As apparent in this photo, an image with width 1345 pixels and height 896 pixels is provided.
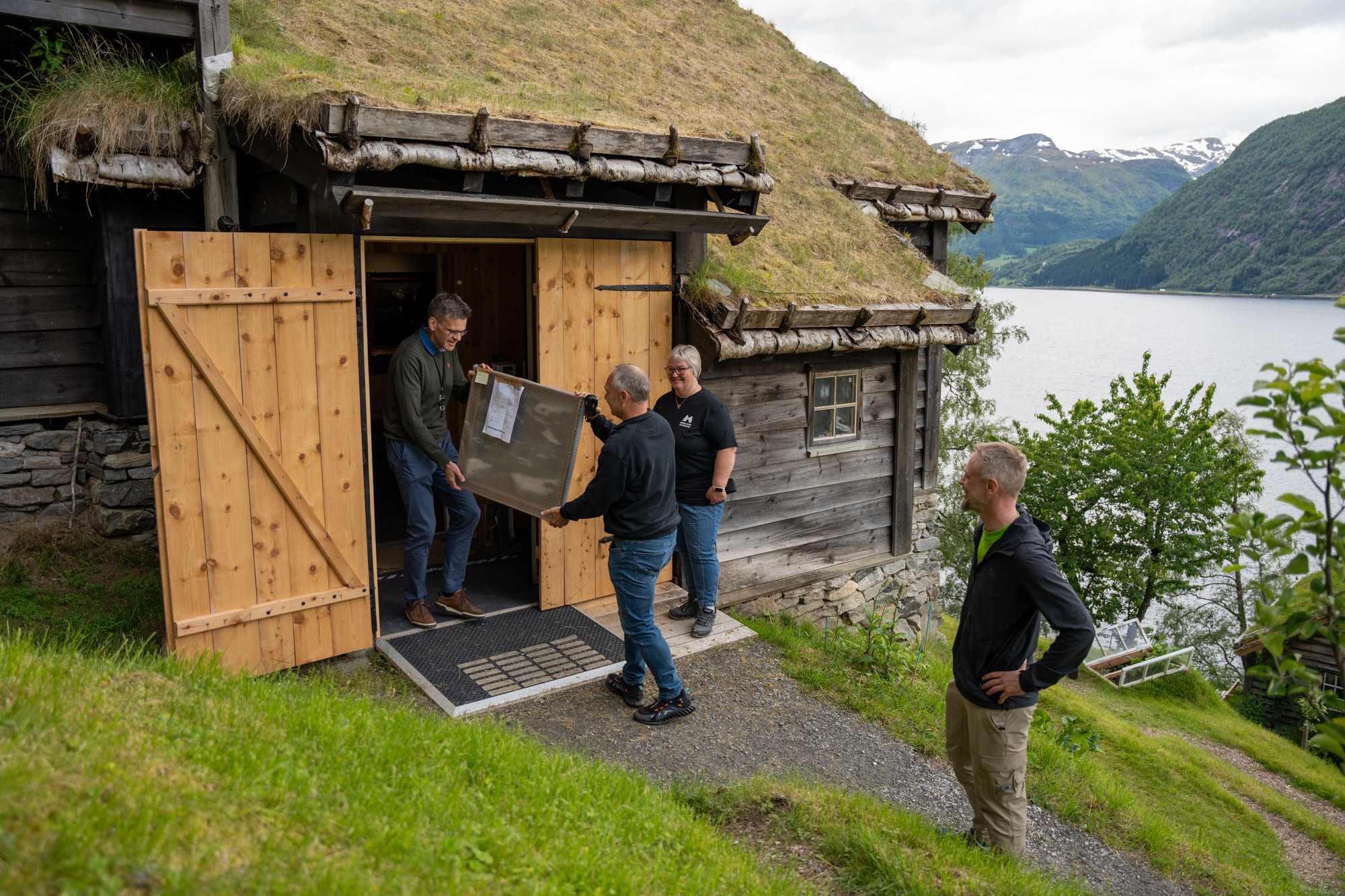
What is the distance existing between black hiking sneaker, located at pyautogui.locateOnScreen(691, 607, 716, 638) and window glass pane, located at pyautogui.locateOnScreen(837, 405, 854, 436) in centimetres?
320

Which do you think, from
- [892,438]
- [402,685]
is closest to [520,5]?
[892,438]

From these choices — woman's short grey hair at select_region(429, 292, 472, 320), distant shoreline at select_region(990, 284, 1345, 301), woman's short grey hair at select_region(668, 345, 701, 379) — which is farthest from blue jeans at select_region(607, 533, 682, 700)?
distant shoreline at select_region(990, 284, 1345, 301)

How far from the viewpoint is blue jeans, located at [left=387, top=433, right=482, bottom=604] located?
630 cm

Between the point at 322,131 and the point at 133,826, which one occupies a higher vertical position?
the point at 322,131

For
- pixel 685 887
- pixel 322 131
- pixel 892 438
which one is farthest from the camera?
pixel 892 438

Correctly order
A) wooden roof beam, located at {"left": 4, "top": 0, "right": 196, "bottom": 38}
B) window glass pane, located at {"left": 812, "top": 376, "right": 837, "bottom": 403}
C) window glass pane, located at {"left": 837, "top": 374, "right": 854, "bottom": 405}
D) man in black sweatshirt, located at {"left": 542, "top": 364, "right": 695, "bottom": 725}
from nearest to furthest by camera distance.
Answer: man in black sweatshirt, located at {"left": 542, "top": 364, "right": 695, "bottom": 725} < wooden roof beam, located at {"left": 4, "top": 0, "right": 196, "bottom": 38} < window glass pane, located at {"left": 812, "top": 376, "right": 837, "bottom": 403} < window glass pane, located at {"left": 837, "top": 374, "right": 854, "bottom": 405}

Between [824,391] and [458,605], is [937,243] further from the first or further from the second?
[458,605]

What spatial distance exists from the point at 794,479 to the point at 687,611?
2.37 m

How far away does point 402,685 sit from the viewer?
5.92m

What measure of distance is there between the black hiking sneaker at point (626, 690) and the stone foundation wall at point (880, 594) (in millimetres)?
3298

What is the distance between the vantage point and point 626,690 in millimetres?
5930

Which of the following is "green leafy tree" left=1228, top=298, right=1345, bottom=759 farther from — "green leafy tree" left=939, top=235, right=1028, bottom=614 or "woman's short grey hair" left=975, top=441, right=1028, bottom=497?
"green leafy tree" left=939, top=235, right=1028, bottom=614

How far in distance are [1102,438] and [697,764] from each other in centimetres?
2403

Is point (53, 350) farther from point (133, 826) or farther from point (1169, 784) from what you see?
point (1169, 784)
